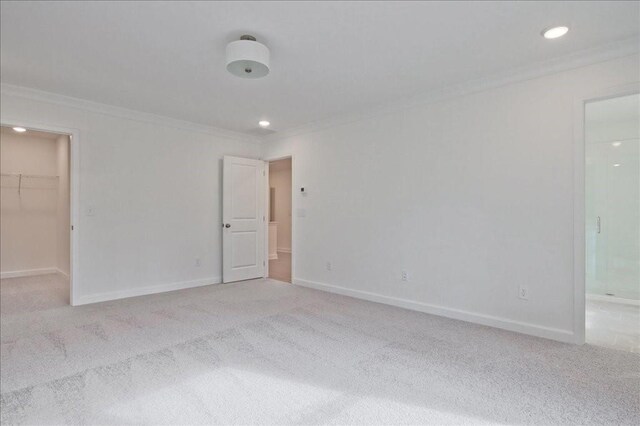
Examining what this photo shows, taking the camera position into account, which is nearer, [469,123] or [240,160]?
[469,123]

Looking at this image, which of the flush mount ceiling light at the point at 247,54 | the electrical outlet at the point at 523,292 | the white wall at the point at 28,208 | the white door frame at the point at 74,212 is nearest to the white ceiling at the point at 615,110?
the electrical outlet at the point at 523,292

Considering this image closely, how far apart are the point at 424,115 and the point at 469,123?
533 millimetres

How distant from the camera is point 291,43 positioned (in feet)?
8.86

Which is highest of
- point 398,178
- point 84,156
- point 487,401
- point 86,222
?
point 84,156

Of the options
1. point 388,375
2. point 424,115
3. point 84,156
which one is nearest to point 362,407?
point 388,375

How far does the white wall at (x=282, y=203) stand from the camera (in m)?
9.38

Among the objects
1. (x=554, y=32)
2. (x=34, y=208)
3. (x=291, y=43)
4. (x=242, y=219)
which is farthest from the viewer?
(x=34, y=208)

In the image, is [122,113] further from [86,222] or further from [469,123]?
[469,123]

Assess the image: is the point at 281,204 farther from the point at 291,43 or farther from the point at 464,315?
the point at 291,43

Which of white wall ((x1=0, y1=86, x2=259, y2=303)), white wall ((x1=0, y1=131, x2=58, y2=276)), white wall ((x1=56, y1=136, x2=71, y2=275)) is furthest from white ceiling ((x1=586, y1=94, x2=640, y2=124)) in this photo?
white wall ((x1=0, y1=131, x2=58, y2=276))

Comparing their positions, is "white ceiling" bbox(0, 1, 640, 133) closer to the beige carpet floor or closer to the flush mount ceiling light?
the flush mount ceiling light

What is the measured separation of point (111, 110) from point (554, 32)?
4707 mm

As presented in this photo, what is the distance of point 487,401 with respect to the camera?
1996 millimetres

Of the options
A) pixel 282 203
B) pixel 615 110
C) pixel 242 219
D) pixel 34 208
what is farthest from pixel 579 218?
pixel 34 208
